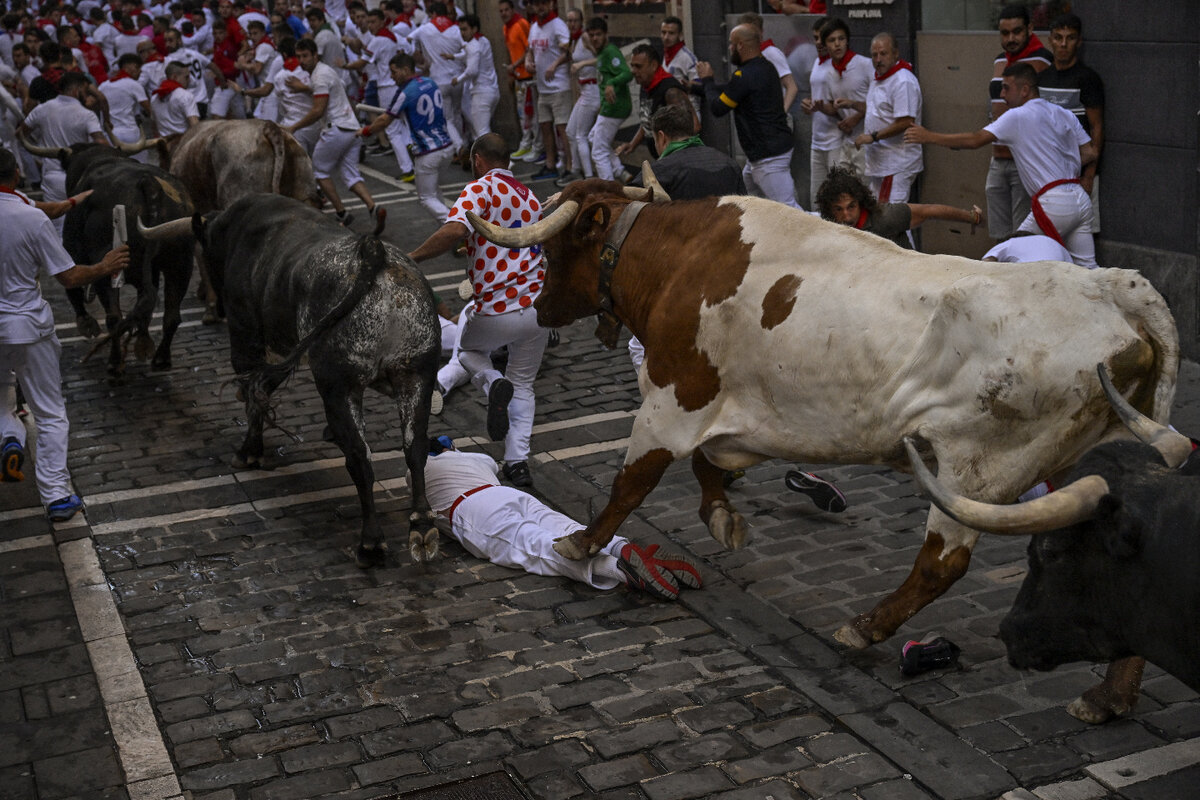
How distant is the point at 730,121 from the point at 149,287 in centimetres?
787

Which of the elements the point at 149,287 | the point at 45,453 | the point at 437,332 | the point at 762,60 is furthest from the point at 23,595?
the point at 762,60

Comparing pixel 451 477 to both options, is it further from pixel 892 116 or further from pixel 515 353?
pixel 892 116

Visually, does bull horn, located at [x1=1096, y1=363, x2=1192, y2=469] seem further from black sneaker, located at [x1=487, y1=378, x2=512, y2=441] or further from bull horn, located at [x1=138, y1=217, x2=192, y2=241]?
bull horn, located at [x1=138, y1=217, x2=192, y2=241]

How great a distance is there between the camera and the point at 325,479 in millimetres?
8734

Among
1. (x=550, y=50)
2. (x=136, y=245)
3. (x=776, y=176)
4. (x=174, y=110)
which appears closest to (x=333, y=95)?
(x=174, y=110)

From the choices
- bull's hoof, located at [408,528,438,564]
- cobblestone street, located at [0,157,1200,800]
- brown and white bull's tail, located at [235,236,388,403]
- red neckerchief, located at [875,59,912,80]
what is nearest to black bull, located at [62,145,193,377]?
cobblestone street, located at [0,157,1200,800]

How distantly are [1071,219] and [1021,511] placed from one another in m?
6.26

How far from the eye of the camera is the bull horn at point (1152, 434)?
4.28 m

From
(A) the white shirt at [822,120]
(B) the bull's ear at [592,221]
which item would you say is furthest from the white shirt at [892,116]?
(B) the bull's ear at [592,221]

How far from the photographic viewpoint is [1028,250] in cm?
704

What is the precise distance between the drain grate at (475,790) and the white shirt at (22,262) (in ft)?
14.6

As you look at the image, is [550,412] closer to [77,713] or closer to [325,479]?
[325,479]

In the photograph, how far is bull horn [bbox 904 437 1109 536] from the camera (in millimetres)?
3947

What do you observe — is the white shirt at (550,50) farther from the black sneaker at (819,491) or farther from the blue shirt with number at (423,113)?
the black sneaker at (819,491)
